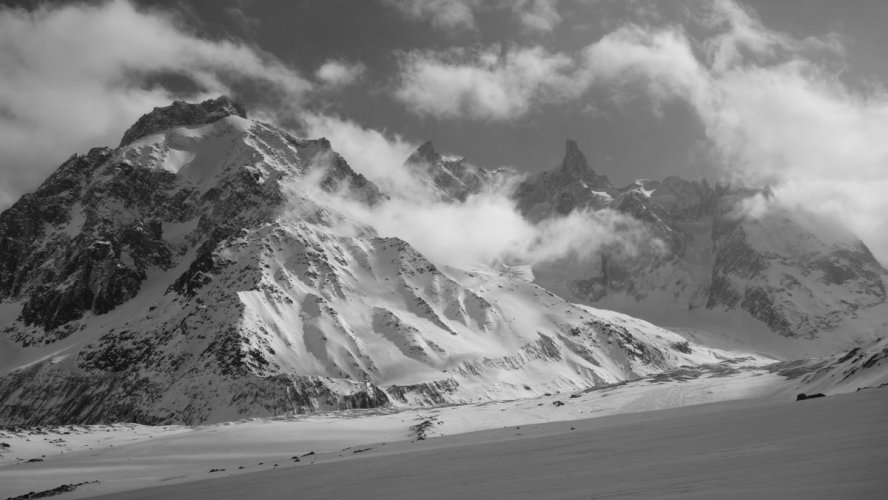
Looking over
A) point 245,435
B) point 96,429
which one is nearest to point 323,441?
point 245,435

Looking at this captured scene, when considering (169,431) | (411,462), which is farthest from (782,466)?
(169,431)

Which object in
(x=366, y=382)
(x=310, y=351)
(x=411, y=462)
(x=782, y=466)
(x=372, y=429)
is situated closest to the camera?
(x=782, y=466)

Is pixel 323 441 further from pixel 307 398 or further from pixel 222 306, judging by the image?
pixel 222 306

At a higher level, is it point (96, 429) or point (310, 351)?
point (310, 351)

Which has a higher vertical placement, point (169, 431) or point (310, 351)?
point (310, 351)

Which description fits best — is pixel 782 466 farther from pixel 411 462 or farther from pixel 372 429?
pixel 372 429

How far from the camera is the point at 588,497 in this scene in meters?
14.1

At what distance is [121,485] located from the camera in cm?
4609

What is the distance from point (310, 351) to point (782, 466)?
615ft

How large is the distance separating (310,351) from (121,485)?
149491mm

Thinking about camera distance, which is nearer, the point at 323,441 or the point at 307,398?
the point at 323,441

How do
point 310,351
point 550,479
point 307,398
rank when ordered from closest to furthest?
point 550,479, point 307,398, point 310,351

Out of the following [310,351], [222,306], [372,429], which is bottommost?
[372,429]

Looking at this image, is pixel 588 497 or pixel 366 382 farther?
pixel 366 382
